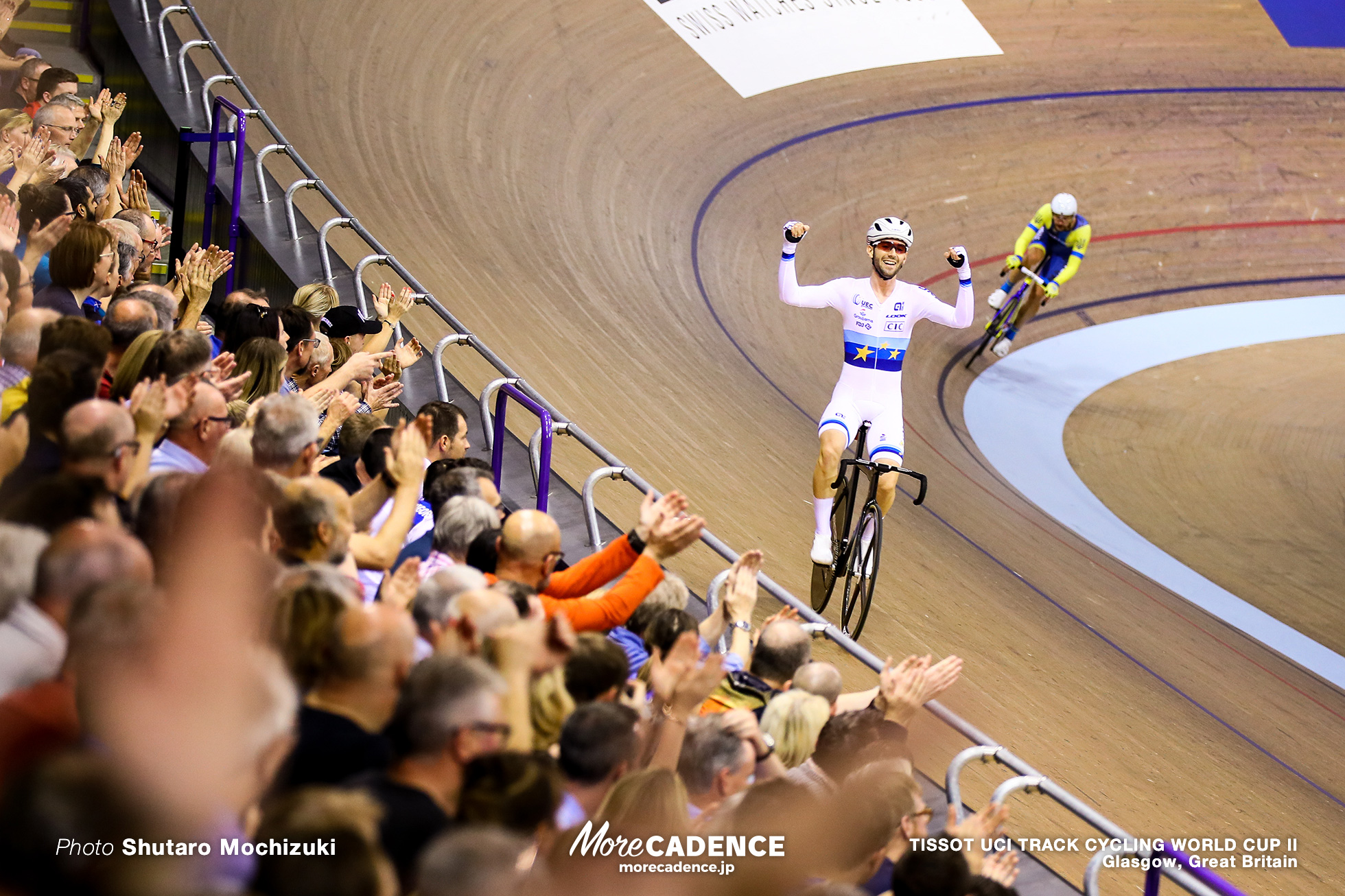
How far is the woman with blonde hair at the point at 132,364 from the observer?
3643 mm

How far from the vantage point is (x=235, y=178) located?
684 cm

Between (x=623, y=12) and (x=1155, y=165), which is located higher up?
(x=1155, y=165)

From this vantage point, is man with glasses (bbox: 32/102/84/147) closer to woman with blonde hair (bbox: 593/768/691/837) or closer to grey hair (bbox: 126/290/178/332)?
grey hair (bbox: 126/290/178/332)

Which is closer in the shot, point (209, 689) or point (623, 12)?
point (209, 689)

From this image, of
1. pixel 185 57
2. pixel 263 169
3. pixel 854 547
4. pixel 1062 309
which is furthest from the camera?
pixel 1062 309

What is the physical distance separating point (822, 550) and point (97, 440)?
330 cm

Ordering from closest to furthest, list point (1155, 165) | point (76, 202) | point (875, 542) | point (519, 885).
Answer: 1. point (519, 885)
2. point (76, 202)
3. point (875, 542)
4. point (1155, 165)

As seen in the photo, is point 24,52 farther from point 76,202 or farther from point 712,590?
point 712,590

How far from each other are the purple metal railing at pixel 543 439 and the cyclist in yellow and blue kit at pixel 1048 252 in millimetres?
5463

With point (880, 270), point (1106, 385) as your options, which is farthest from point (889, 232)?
point (1106, 385)

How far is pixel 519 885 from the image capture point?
1.79 meters

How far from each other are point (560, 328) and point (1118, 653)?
3.39 m

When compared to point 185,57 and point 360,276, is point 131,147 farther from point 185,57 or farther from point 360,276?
point 185,57

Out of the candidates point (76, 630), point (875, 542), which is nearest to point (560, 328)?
point (875, 542)
